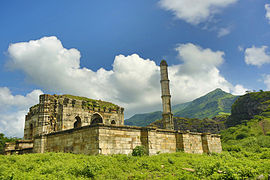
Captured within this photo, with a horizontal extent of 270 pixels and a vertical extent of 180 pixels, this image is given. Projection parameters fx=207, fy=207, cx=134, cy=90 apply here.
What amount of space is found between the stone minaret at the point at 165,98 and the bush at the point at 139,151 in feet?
42.7

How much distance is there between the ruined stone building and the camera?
12.5 meters

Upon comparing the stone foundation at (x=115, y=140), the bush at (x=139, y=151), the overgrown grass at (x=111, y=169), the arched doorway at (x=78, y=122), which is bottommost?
the overgrown grass at (x=111, y=169)

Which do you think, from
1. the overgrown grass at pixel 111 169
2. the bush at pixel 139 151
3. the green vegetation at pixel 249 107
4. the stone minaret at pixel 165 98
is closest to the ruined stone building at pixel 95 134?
the stone minaret at pixel 165 98

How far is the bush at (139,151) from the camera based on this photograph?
13.0m

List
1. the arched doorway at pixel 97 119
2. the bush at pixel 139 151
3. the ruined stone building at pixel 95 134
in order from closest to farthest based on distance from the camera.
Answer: the ruined stone building at pixel 95 134 < the bush at pixel 139 151 < the arched doorway at pixel 97 119

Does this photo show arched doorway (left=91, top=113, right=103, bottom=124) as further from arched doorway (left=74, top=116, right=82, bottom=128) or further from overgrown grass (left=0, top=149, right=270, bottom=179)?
overgrown grass (left=0, top=149, right=270, bottom=179)

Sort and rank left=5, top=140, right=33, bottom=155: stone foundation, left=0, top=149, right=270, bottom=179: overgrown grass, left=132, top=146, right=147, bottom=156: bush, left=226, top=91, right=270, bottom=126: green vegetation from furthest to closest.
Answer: left=226, top=91, right=270, bottom=126: green vegetation → left=5, top=140, right=33, bottom=155: stone foundation → left=132, top=146, right=147, bottom=156: bush → left=0, top=149, right=270, bottom=179: overgrown grass

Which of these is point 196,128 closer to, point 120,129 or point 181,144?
point 181,144

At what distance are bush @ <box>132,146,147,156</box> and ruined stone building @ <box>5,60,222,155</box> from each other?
26cm

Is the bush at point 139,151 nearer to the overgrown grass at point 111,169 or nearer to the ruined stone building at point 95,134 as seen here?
the ruined stone building at point 95,134

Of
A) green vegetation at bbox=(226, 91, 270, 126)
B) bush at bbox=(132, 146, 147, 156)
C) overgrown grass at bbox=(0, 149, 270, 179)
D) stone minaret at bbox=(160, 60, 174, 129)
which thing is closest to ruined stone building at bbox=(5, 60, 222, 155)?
stone minaret at bbox=(160, 60, 174, 129)

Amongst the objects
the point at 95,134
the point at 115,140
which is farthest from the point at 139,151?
the point at 95,134

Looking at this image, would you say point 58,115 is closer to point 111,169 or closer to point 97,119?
point 97,119

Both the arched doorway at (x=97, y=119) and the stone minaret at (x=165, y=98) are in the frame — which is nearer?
the arched doorway at (x=97, y=119)
